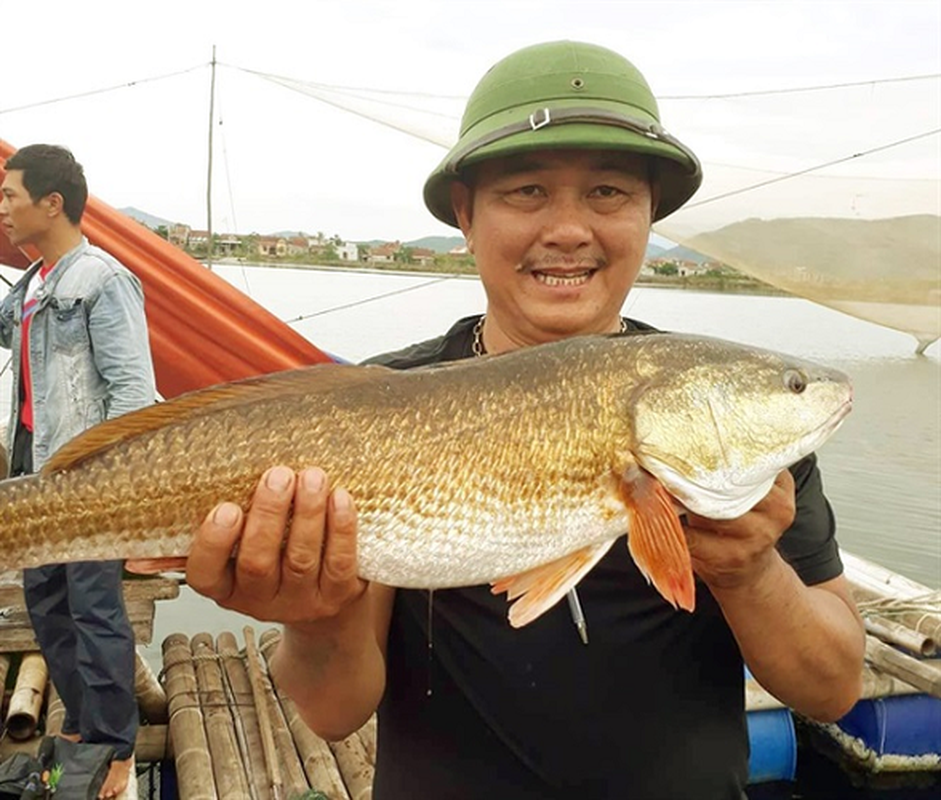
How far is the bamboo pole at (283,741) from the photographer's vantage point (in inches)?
169

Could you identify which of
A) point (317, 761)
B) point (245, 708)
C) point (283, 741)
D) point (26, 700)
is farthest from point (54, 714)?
point (317, 761)

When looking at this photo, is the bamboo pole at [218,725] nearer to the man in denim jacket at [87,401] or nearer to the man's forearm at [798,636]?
the man in denim jacket at [87,401]

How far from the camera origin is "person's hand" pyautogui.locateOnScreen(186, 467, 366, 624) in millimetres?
1788

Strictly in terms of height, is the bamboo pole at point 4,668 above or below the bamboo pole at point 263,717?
above

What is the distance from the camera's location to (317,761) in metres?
4.47

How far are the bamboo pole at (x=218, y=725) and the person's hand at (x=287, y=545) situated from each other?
2.74 m

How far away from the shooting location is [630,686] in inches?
76.9

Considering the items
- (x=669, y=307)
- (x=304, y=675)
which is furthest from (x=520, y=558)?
(x=669, y=307)

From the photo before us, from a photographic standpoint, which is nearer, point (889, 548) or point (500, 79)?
point (500, 79)

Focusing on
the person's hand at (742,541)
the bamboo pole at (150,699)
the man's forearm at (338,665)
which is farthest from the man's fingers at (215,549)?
the bamboo pole at (150,699)

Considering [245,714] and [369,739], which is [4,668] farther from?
[369,739]

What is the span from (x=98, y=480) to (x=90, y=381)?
248 cm

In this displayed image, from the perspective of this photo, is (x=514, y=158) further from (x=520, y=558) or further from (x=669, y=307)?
(x=669, y=307)

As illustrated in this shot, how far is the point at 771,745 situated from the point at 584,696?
3.71 metres
